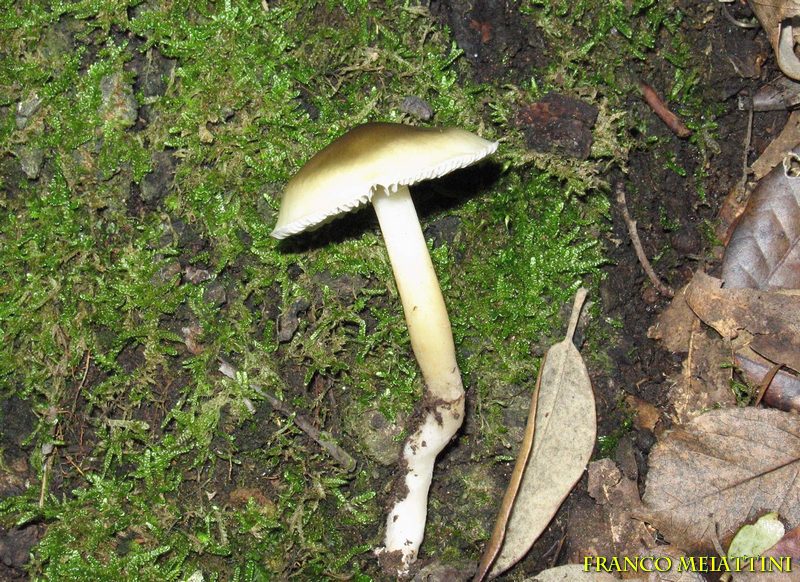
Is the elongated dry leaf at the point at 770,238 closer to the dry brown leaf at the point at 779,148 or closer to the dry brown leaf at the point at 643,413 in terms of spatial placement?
the dry brown leaf at the point at 779,148

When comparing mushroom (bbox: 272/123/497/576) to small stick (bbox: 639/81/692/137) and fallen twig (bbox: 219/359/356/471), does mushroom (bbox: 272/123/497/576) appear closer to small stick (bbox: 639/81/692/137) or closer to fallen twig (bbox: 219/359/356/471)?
fallen twig (bbox: 219/359/356/471)

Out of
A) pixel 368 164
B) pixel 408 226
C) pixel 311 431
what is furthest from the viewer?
pixel 311 431

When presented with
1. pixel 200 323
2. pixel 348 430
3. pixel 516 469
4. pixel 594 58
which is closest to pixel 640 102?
pixel 594 58

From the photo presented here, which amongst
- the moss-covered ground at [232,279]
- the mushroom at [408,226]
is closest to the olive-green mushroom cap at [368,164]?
the mushroom at [408,226]

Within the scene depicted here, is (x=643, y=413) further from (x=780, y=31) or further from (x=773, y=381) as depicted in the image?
(x=780, y=31)

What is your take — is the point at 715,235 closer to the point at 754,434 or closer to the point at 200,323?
the point at 754,434

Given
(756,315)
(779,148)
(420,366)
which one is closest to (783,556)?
(756,315)
